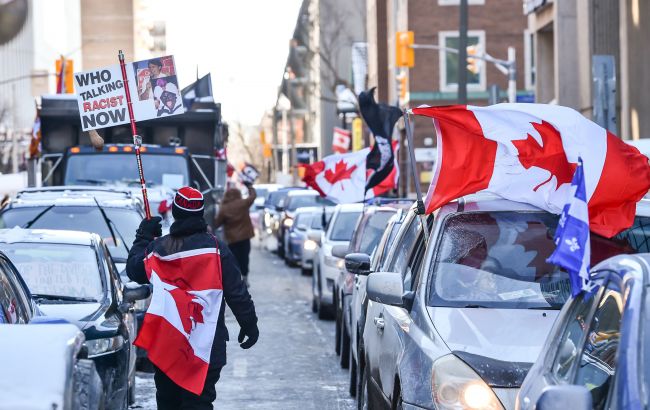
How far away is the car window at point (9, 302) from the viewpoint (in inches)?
289

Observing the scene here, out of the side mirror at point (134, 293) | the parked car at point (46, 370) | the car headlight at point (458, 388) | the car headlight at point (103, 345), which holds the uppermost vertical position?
the parked car at point (46, 370)

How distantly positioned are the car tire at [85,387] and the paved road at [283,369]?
5.59 metres

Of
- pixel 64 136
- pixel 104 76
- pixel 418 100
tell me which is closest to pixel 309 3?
pixel 418 100

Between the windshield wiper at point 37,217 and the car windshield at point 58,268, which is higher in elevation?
the windshield wiper at point 37,217

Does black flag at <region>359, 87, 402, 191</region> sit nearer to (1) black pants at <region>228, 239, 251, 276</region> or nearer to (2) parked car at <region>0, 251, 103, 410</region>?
(1) black pants at <region>228, 239, 251, 276</region>

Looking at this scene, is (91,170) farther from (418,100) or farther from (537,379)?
(418,100)

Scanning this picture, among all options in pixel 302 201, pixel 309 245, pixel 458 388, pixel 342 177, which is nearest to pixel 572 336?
pixel 458 388

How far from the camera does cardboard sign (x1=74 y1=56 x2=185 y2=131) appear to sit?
11922 millimetres

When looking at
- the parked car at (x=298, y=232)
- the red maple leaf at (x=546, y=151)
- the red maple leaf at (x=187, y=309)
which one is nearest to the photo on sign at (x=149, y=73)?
the red maple leaf at (x=187, y=309)

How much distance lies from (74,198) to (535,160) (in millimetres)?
8074

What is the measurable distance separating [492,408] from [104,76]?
258 inches

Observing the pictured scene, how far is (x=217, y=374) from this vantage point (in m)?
8.19

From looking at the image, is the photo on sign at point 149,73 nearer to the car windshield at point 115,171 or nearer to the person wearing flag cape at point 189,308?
the person wearing flag cape at point 189,308

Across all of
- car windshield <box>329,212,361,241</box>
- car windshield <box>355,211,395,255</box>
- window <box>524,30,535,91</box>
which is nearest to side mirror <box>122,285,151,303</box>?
car windshield <box>355,211,395,255</box>
